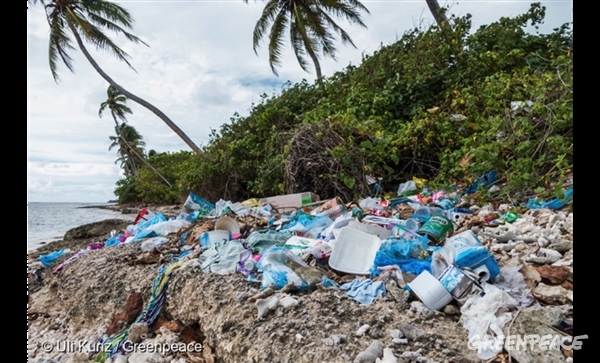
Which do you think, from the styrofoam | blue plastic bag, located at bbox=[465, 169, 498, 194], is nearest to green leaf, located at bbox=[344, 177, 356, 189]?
blue plastic bag, located at bbox=[465, 169, 498, 194]

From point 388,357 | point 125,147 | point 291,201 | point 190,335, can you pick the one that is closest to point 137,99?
point 291,201

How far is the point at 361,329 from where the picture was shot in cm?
153

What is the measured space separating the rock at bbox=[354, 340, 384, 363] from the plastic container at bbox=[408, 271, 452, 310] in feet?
1.33

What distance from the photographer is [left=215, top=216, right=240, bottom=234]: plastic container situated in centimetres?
329

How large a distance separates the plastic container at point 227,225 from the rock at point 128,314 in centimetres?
92

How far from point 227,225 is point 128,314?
1.10 metres

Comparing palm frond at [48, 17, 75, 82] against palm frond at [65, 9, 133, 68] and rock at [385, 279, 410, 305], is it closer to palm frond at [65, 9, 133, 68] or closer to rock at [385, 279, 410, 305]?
palm frond at [65, 9, 133, 68]

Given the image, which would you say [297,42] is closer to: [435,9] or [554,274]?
[435,9]

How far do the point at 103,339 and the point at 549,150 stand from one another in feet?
12.3

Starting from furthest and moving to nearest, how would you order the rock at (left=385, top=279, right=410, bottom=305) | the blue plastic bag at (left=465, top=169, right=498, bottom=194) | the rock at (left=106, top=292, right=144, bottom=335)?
the blue plastic bag at (left=465, top=169, right=498, bottom=194) < the rock at (left=106, top=292, right=144, bottom=335) < the rock at (left=385, top=279, right=410, bottom=305)

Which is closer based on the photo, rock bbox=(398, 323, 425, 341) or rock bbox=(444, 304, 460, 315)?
rock bbox=(398, 323, 425, 341)

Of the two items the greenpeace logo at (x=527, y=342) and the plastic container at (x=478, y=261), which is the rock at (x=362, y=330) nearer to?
the greenpeace logo at (x=527, y=342)

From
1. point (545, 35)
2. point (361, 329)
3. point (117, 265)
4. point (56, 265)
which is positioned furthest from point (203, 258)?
point (545, 35)

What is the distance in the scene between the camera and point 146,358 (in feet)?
6.35
